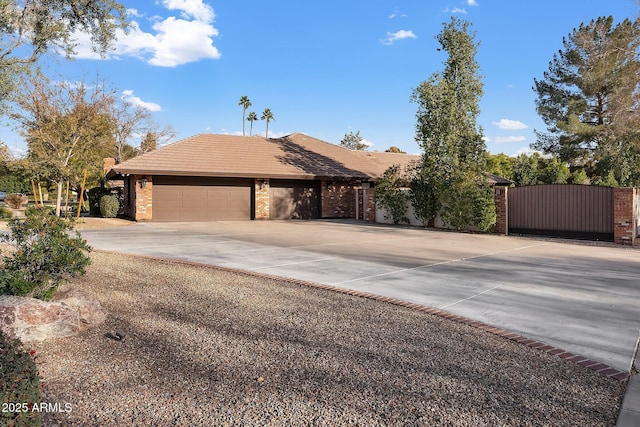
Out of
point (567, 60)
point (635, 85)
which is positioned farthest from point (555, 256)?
point (567, 60)

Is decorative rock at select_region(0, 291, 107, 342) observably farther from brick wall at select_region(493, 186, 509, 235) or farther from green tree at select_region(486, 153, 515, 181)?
green tree at select_region(486, 153, 515, 181)

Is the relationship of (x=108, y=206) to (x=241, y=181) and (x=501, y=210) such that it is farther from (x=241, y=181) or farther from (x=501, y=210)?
(x=501, y=210)

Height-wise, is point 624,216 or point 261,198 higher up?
→ point 261,198

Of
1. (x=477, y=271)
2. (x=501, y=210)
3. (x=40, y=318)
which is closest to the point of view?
(x=40, y=318)

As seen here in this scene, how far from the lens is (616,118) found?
19391 millimetres

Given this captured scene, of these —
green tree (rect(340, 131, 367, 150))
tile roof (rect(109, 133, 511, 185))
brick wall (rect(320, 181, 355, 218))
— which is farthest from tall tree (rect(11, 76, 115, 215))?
green tree (rect(340, 131, 367, 150))

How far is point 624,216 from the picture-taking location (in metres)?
13.8

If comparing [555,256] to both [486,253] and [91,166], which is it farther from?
[91,166]

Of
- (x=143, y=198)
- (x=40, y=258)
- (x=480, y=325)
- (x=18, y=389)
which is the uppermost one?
(x=143, y=198)

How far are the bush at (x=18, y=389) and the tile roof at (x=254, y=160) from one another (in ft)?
64.0

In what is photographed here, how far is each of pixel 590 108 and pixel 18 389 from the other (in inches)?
1356

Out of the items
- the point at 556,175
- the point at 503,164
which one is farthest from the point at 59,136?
the point at 503,164

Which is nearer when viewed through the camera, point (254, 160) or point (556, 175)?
point (254, 160)

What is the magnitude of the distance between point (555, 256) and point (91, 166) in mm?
22594
